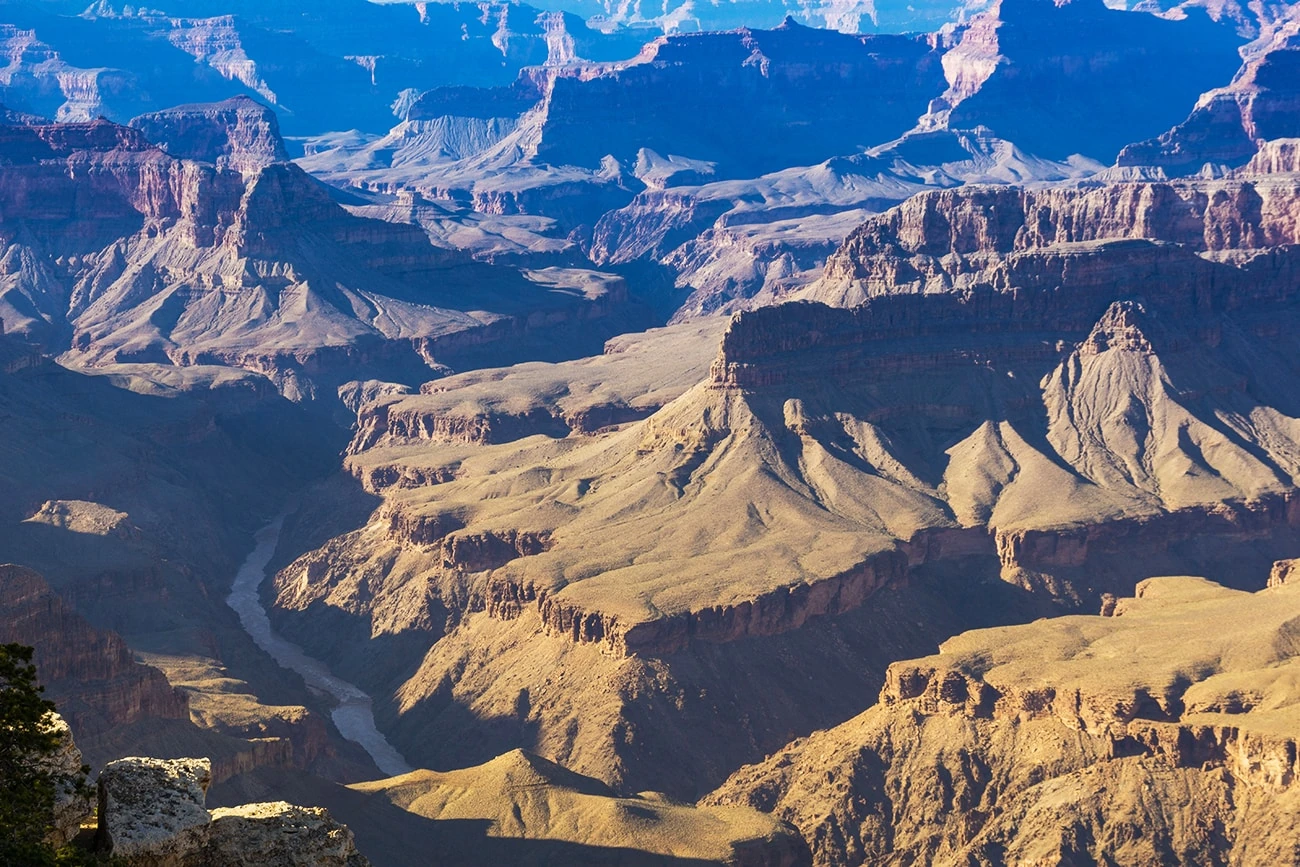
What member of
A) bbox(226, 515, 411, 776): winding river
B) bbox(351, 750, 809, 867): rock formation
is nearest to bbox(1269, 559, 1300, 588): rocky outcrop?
bbox(351, 750, 809, 867): rock formation

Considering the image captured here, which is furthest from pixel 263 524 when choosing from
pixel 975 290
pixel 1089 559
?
pixel 1089 559

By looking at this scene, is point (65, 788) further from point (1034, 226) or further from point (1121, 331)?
point (1034, 226)

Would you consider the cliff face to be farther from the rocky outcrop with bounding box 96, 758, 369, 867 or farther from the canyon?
the rocky outcrop with bounding box 96, 758, 369, 867

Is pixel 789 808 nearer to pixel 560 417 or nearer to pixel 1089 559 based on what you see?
pixel 1089 559

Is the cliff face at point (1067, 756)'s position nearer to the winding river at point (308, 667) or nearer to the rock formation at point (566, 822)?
the rock formation at point (566, 822)

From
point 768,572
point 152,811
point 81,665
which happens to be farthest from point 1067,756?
point 152,811

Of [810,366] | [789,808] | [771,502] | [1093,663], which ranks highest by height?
[810,366]

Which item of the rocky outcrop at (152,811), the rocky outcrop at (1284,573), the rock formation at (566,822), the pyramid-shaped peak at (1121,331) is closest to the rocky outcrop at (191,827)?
the rocky outcrop at (152,811)
